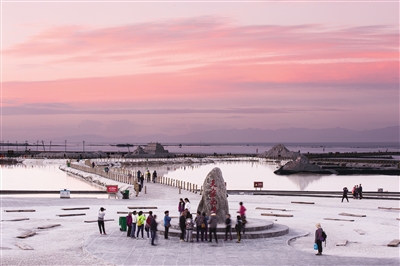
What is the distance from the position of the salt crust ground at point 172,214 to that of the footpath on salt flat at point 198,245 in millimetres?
38

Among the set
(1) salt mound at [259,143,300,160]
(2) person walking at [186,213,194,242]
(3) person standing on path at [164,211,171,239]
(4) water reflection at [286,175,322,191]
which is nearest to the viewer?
(2) person walking at [186,213,194,242]

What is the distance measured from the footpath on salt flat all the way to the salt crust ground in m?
0.04

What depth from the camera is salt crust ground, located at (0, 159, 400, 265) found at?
969 inches

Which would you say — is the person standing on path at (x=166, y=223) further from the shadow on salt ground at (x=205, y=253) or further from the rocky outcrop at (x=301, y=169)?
the rocky outcrop at (x=301, y=169)

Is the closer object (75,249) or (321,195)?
(75,249)

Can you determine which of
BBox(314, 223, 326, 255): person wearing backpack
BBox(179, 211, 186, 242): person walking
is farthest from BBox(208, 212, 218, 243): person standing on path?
BBox(314, 223, 326, 255): person wearing backpack

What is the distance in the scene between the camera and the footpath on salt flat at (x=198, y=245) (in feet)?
76.5

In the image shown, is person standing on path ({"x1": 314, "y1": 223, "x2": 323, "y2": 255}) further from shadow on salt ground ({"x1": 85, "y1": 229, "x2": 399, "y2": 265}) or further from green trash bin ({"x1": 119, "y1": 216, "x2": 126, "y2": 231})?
green trash bin ({"x1": 119, "y1": 216, "x2": 126, "y2": 231})

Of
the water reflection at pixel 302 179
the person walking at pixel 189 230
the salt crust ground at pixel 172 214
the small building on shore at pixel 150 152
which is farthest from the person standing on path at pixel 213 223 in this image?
the small building on shore at pixel 150 152

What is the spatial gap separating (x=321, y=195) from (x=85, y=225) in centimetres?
2513

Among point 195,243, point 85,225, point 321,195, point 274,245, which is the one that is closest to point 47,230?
point 85,225

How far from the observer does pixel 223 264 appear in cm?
2264

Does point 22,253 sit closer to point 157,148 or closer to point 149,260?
point 149,260

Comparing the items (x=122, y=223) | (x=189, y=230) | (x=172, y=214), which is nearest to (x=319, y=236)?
(x=189, y=230)
